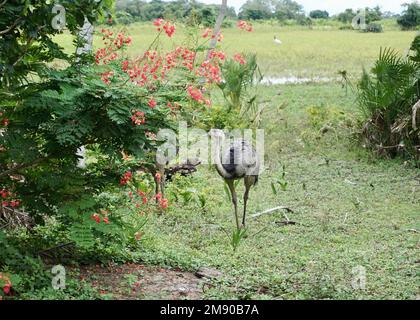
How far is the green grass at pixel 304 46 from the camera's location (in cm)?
1900

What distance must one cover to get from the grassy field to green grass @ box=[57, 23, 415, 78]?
4.88m

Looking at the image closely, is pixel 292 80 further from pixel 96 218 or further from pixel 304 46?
pixel 96 218

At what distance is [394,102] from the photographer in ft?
33.4

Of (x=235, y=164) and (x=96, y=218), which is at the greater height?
(x=96, y=218)

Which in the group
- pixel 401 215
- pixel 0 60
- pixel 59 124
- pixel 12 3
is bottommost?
pixel 401 215

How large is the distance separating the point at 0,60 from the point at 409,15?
22.4 metres

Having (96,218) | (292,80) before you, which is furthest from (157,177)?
(292,80)

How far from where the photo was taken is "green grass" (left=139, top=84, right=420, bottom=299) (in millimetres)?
5758

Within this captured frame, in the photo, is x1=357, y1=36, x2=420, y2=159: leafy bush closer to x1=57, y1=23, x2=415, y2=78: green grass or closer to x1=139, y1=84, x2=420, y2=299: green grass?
x1=139, y1=84, x2=420, y2=299: green grass

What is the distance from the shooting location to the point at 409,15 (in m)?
25.4

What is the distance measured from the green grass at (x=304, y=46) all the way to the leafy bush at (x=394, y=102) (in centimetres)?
707

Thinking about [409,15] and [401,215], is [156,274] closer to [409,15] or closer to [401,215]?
[401,215]

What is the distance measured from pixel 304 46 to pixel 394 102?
13.7 meters
